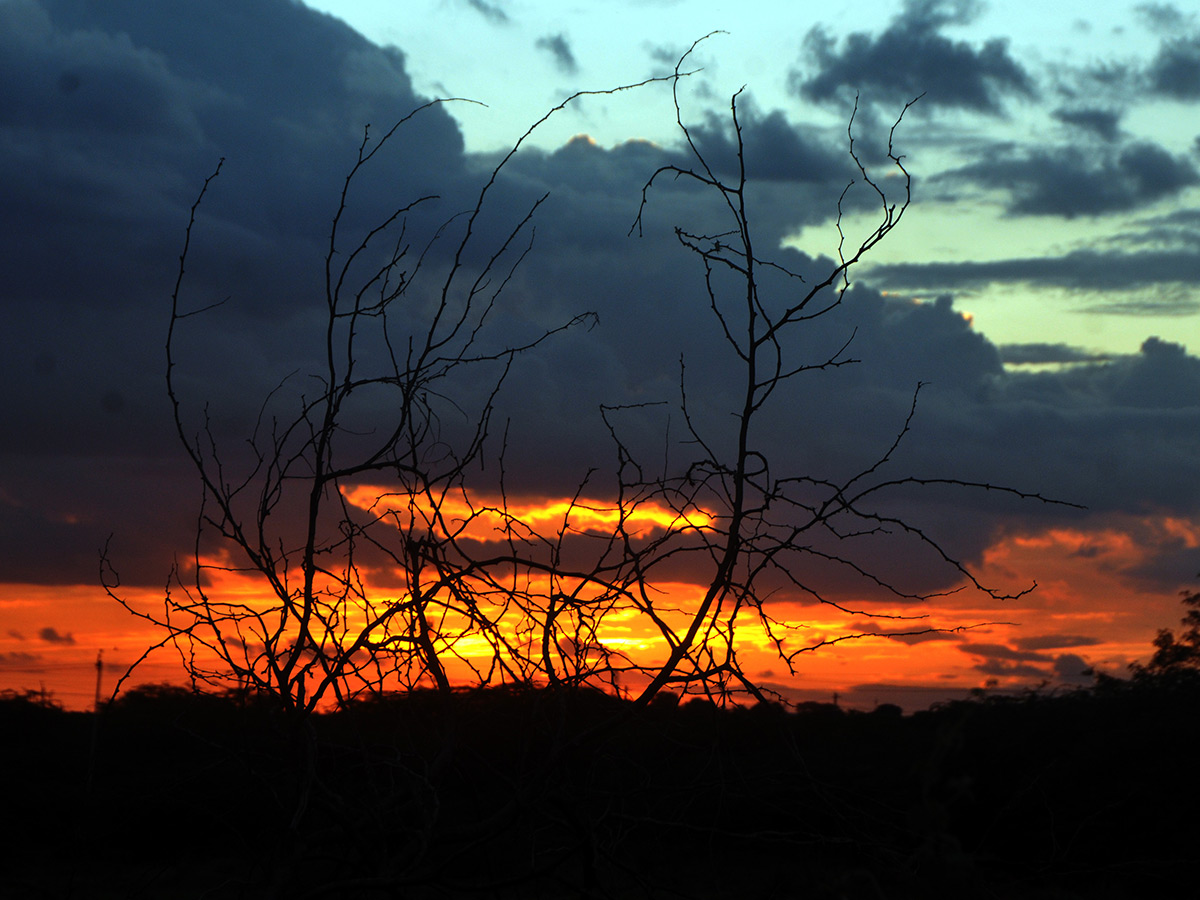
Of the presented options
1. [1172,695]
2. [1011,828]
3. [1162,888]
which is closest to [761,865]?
[1011,828]

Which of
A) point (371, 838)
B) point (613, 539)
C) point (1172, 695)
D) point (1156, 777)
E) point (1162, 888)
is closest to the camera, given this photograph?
point (371, 838)

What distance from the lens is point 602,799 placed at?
3246 millimetres

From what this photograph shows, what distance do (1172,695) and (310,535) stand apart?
12.0 meters

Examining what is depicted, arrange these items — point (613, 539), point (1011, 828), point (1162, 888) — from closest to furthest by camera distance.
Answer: point (613, 539), point (1162, 888), point (1011, 828)

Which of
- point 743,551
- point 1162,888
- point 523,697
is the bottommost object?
point 1162,888

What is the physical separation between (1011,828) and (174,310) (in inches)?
430

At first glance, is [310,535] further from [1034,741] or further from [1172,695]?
[1172,695]

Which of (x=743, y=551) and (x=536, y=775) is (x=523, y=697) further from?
(x=743, y=551)

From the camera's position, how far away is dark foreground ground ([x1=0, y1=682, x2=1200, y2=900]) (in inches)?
100

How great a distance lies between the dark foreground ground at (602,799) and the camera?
8.37 feet

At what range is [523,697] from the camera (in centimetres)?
298

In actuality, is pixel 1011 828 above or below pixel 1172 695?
below

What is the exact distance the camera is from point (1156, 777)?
10.2m

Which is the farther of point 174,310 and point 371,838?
point 174,310
